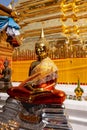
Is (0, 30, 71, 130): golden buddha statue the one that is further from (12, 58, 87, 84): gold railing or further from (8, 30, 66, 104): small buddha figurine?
(12, 58, 87, 84): gold railing

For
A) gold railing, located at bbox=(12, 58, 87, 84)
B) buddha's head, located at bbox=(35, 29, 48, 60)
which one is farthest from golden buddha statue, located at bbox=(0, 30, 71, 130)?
gold railing, located at bbox=(12, 58, 87, 84)

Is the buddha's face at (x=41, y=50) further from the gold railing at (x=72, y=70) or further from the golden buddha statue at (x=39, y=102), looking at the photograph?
the gold railing at (x=72, y=70)

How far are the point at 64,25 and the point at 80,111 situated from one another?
534 cm

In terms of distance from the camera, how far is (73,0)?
9.01 m

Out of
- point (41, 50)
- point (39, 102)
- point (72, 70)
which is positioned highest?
point (41, 50)

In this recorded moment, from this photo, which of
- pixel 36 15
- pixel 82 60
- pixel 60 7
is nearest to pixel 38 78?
pixel 82 60

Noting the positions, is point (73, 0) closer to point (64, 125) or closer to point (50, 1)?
point (50, 1)

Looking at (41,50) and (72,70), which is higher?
(41,50)

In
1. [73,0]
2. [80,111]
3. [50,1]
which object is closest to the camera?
[80,111]

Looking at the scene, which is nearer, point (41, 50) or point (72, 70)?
point (41, 50)

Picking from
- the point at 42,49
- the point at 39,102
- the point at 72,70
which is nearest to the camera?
the point at 39,102

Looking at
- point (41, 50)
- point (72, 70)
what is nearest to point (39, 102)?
point (41, 50)

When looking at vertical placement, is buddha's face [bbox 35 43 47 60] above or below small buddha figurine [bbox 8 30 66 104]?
above

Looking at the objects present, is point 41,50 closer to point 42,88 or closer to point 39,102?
point 42,88
